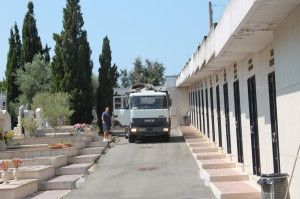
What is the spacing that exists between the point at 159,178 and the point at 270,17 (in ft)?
26.9

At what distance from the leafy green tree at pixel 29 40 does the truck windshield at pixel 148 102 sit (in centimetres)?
1985

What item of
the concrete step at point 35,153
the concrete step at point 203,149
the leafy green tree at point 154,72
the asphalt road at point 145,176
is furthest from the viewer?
the leafy green tree at point 154,72

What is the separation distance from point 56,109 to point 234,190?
21700 mm

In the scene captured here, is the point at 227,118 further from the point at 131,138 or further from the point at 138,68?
the point at 138,68

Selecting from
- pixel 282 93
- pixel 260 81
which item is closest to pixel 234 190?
pixel 260 81

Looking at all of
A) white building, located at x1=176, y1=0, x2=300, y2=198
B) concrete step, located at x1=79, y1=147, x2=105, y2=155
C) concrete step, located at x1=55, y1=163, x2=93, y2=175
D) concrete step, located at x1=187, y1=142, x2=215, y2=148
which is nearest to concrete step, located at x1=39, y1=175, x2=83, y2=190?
concrete step, located at x1=55, y1=163, x2=93, y2=175

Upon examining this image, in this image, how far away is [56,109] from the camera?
102 ft

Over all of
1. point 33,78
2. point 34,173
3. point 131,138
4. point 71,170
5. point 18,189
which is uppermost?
point 33,78

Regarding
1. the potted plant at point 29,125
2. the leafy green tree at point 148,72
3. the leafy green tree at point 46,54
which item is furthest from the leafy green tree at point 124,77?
the potted plant at point 29,125

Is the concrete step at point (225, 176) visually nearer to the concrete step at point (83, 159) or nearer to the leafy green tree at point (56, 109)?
the concrete step at point (83, 159)

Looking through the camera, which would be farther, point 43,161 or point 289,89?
point 43,161

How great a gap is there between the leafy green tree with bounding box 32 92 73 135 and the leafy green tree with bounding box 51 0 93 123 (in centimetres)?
130

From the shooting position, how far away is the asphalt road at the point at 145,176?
12508 mm

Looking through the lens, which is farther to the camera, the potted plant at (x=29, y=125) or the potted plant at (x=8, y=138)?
the potted plant at (x=29, y=125)
